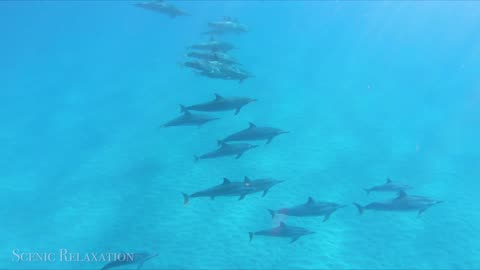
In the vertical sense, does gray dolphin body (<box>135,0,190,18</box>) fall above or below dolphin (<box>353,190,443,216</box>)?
above

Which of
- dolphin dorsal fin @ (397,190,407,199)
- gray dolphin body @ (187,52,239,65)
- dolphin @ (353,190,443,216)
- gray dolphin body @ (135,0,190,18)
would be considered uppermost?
gray dolphin body @ (135,0,190,18)

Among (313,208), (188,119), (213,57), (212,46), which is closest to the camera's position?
(313,208)

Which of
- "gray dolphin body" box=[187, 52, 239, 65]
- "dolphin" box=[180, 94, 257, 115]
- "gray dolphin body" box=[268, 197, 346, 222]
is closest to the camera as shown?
"gray dolphin body" box=[268, 197, 346, 222]

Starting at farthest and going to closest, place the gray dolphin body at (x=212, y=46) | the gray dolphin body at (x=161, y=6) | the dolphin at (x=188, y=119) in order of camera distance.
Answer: the gray dolphin body at (x=161, y=6)
the gray dolphin body at (x=212, y=46)
the dolphin at (x=188, y=119)

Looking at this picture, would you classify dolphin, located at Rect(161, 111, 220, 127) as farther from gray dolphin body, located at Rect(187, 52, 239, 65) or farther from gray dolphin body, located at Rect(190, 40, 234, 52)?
gray dolphin body, located at Rect(190, 40, 234, 52)

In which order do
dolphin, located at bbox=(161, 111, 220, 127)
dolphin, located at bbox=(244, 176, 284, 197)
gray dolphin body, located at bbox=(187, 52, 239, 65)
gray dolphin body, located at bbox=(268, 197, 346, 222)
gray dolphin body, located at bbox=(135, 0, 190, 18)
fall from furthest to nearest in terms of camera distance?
gray dolphin body, located at bbox=(135, 0, 190, 18)
gray dolphin body, located at bbox=(187, 52, 239, 65)
dolphin, located at bbox=(161, 111, 220, 127)
dolphin, located at bbox=(244, 176, 284, 197)
gray dolphin body, located at bbox=(268, 197, 346, 222)

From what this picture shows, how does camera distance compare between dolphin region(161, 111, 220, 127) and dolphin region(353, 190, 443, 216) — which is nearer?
dolphin region(353, 190, 443, 216)

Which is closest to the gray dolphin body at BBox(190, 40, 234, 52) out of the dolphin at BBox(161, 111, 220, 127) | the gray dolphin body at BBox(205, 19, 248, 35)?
the gray dolphin body at BBox(205, 19, 248, 35)

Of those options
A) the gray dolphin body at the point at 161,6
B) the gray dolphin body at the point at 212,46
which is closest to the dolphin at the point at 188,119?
the gray dolphin body at the point at 212,46

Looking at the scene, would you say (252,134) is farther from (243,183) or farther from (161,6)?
(161,6)

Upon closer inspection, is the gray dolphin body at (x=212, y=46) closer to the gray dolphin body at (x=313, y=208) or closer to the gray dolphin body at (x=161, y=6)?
the gray dolphin body at (x=161, y=6)

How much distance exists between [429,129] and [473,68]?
13782 millimetres

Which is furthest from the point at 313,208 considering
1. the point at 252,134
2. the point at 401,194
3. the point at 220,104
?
the point at 220,104

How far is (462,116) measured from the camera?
856 inches
